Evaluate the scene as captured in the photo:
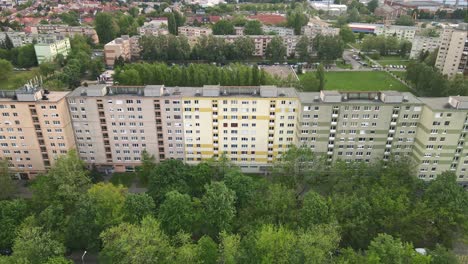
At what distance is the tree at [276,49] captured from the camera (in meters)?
123

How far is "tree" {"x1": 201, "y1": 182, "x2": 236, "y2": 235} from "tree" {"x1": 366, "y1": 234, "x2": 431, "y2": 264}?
15.3 m

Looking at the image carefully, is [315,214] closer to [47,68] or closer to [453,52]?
[453,52]

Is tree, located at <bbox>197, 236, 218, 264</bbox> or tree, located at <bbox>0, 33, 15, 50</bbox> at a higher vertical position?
tree, located at <bbox>0, 33, 15, 50</bbox>

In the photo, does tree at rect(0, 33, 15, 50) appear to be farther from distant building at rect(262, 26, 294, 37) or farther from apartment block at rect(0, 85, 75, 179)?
distant building at rect(262, 26, 294, 37)

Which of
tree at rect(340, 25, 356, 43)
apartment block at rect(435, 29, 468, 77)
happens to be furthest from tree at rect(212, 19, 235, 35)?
apartment block at rect(435, 29, 468, 77)

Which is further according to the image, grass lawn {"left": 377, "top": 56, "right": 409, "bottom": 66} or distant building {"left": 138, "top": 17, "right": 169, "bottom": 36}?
distant building {"left": 138, "top": 17, "right": 169, "bottom": 36}

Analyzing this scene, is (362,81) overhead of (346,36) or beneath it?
beneath

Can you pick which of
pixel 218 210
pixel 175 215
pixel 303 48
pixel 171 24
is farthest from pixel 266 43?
pixel 175 215

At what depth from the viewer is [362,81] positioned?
4264 inches

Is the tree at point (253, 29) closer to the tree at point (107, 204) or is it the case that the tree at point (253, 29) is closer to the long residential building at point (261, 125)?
the long residential building at point (261, 125)

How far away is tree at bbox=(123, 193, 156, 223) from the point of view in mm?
39938

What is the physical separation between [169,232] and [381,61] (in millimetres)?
119460

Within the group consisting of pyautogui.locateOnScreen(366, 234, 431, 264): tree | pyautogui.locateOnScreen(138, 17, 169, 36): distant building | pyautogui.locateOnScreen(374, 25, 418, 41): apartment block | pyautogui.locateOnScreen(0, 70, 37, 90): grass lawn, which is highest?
pyautogui.locateOnScreen(138, 17, 169, 36): distant building

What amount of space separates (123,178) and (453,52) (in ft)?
334
